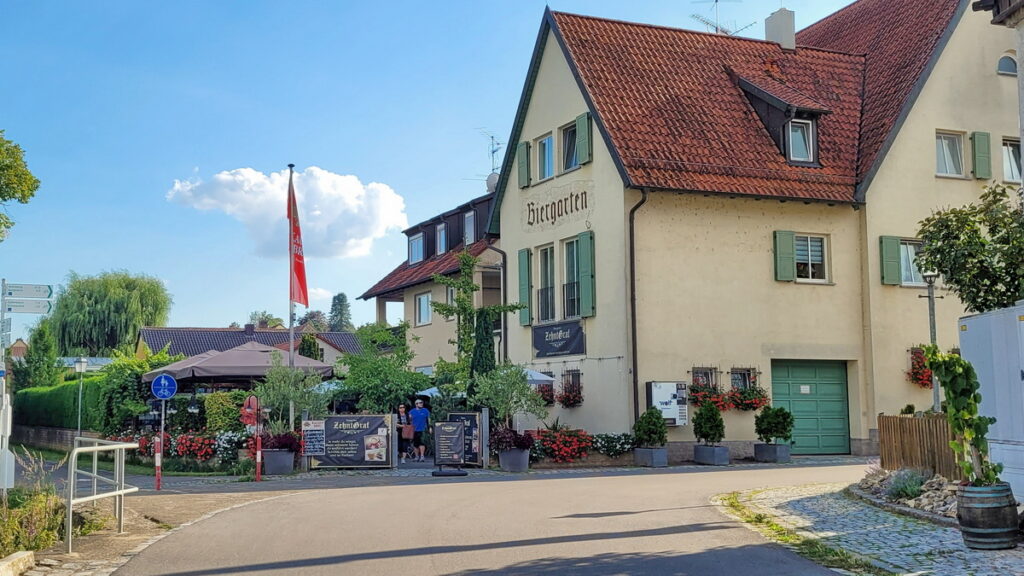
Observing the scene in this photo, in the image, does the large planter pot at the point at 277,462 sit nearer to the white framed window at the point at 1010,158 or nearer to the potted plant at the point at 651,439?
the potted plant at the point at 651,439

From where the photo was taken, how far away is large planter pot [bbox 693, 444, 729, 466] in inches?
1029

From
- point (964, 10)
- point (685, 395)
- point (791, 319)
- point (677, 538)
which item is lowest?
point (677, 538)

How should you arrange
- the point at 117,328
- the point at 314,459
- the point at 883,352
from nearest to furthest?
the point at 314,459 → the point at 883,352 → the point at 117,328

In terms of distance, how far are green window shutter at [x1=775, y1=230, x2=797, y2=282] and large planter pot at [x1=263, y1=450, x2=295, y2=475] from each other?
12.9 meters

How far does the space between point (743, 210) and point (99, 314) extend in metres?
56.5

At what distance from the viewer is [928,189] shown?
30.0 metres

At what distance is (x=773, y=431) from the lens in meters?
26.8

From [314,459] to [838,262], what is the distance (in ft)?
46.6

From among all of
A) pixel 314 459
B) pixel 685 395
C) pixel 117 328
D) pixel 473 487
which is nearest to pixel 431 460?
pixel 314 459

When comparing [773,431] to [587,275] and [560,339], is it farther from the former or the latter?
[560,339]

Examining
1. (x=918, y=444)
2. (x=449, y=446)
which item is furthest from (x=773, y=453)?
(x=918, y=444)

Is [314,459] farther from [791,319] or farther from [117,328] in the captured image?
[117,328]

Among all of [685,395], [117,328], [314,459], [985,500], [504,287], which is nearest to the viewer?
[985,500]

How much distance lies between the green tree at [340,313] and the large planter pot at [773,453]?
151894mm
